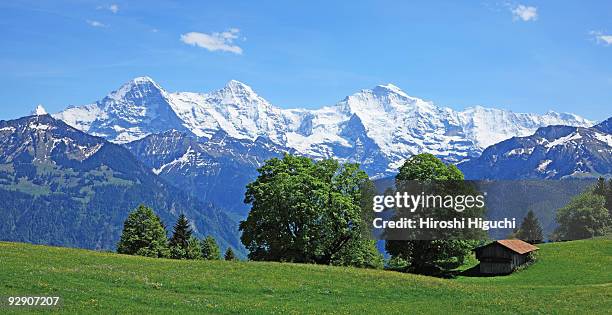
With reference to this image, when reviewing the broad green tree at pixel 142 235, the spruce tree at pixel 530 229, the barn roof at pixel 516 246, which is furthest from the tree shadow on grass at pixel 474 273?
the spruce tree at pixel 530 229

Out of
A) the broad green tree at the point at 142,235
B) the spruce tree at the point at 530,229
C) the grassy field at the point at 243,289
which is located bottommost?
the grassy field at the point at 243,289

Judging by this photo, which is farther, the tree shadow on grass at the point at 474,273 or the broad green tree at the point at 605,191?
the broad green tree at the point at 605,191

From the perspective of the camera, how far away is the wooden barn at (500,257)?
81.4m

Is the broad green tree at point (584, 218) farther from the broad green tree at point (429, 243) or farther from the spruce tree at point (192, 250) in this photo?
the spruce tree at point (192, 250)

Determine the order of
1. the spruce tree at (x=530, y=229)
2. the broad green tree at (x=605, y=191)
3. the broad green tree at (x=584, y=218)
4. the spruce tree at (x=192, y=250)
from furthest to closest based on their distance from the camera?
the spruce tree at (x=530, y=229)
the broad green tree at (x=605, y=191)
the broad green tree at (x=584, y=218)
the spruce tree at (x=192, y=250)

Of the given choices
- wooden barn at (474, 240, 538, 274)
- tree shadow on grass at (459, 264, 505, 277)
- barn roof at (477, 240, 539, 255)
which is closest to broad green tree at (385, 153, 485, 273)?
tree shadow on grass at (459, 264, 505, 277)

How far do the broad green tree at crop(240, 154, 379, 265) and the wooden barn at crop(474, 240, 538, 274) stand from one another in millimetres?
16703

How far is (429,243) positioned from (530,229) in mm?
80493

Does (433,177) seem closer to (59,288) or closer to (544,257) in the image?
(544,257)

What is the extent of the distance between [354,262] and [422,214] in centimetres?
990

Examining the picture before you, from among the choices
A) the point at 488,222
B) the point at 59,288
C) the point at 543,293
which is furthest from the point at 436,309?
the point at 488,222

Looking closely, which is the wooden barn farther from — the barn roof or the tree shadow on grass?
the tree shadow on grass

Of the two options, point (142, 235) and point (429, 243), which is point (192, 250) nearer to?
point (142, 235)

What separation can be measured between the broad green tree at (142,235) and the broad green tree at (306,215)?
49252 millimetres
